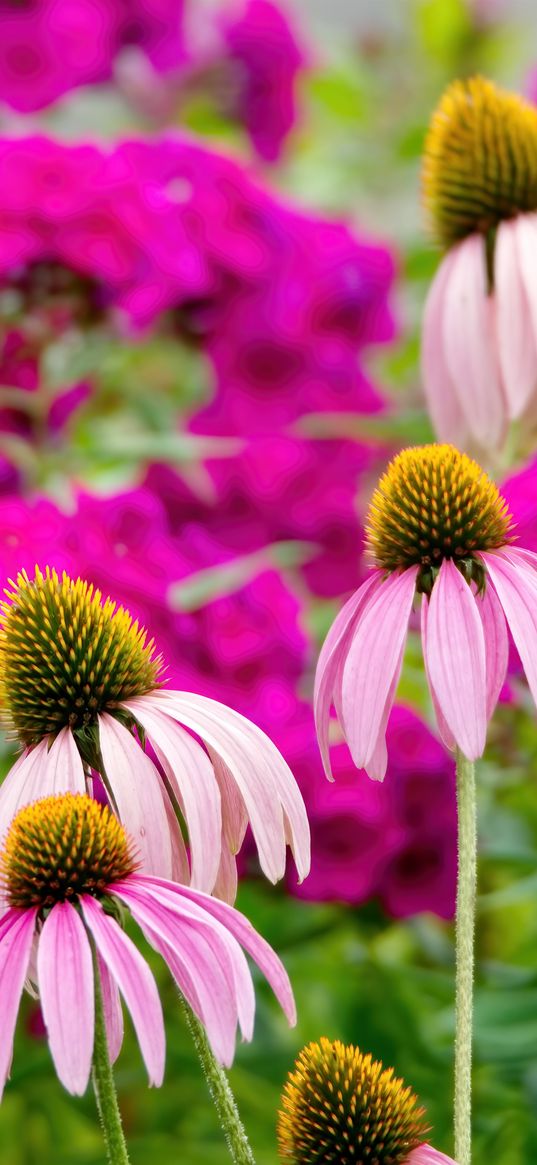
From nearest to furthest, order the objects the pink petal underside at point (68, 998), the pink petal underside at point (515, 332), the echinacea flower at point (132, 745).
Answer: the pink petal underside at point (68, 998) → the echinacea flower at point (132, 745) → the pink petal underside at point (515, 332)

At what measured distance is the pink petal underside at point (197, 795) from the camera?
0.48 meters

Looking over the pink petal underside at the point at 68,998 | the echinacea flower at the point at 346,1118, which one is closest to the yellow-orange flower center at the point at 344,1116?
the echinacea flower at the point at 346,1118

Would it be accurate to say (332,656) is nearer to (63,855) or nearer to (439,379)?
(63,855)

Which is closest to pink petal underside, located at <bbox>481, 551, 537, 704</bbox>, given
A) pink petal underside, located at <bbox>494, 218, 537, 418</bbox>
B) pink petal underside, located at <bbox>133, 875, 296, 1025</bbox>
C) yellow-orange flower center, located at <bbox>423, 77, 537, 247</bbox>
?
pink petal underside, located at <bbox>133, 875, 296, 1025</bbox>

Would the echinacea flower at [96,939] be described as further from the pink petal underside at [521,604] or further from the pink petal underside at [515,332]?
the pink petal underside at [515,332]

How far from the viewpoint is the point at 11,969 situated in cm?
41

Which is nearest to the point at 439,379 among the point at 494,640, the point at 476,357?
the point at 476,357

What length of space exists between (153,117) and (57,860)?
127cm

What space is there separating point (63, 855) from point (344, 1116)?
0.38 ft

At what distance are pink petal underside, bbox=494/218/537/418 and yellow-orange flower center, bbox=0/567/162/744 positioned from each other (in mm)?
263

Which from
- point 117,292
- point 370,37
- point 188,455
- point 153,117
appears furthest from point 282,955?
point 370,37

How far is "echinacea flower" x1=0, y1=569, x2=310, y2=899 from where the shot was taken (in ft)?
1.58

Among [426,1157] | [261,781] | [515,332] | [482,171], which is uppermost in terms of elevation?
[482,171]

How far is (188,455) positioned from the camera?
103 cm
